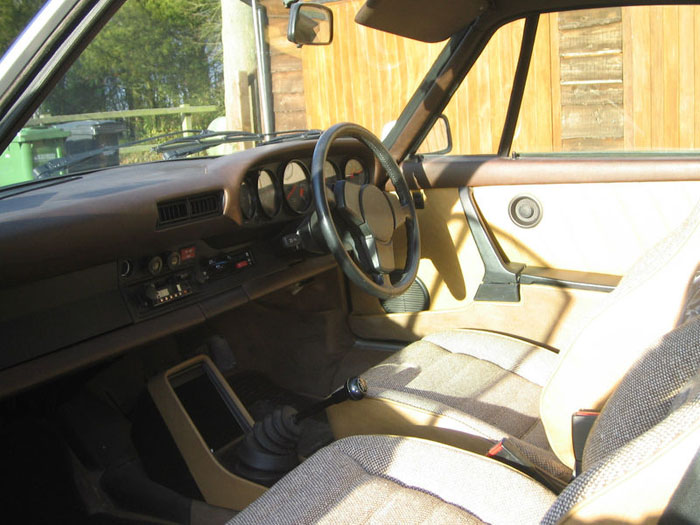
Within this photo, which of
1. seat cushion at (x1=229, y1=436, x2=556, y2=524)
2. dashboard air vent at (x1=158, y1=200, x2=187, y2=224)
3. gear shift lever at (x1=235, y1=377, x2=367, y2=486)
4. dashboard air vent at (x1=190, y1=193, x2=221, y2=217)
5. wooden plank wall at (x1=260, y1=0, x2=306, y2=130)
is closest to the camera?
seat cushion at (x1=229, y1=436, x2=556, y2=524)

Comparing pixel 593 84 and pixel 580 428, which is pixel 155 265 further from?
pixel 593 84

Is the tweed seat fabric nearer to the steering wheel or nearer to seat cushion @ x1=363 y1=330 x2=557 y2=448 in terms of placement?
seat cushion @ x1=363 y1=330 x2=557 y2=448

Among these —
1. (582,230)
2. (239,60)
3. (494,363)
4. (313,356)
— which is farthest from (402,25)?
(239,60)

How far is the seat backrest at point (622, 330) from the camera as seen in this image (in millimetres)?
1183

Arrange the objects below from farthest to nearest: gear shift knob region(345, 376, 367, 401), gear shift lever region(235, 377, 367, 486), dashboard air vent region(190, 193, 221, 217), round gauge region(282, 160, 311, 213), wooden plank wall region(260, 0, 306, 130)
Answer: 1. wooden plank wall region(260, 0, 306, 130)
2. round gauge region(282, 160, 311, 213)
3. gear shift lever region(235, 377, 367, 486)
4. dashboard air vent region(190, 193, 221, 217)
5. gear shift knob region(345, 376, 367, 401)

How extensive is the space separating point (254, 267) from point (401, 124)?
0.86 m

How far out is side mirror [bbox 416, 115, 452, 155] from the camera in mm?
2777

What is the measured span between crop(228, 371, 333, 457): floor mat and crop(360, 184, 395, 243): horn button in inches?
34.7

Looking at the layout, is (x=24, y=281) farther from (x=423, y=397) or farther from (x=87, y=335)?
(x=423, y=397)

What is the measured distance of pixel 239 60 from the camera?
432 centimetres

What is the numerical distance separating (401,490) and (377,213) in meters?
1.05

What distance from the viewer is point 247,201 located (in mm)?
2275

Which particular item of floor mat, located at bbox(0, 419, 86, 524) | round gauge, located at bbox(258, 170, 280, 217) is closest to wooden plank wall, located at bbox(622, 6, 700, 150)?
round gauge, located at bbox(258, 170, 280, 217)

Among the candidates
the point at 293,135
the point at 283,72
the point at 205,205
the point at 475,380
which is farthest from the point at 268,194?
the point at 283,72
